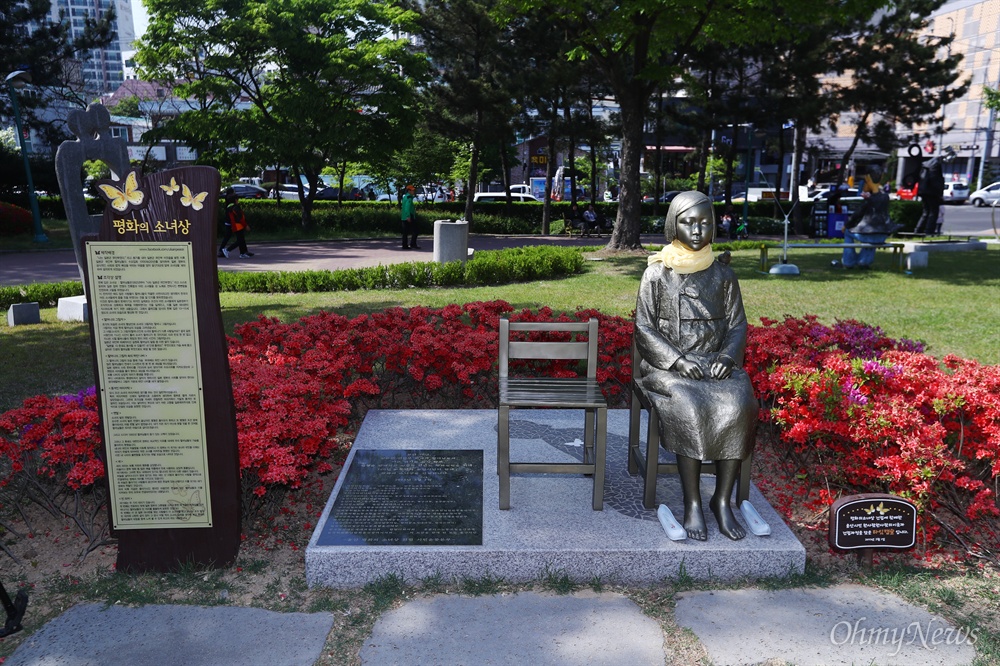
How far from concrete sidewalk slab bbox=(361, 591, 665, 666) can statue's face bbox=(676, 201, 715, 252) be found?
1.95 m

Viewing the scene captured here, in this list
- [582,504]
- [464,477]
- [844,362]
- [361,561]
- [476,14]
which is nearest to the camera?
[361,561]

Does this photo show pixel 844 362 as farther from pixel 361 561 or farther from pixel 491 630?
pixel 361 561

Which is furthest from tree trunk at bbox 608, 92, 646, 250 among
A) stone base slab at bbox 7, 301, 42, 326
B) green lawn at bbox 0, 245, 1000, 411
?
stone base slab at bbox 7, 301, 42, 326

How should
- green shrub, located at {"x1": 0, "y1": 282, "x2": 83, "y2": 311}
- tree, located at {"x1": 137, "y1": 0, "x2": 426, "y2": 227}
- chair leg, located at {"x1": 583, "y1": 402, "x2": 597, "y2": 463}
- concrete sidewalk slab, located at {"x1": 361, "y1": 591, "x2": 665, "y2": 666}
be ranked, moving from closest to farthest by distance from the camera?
concrete sidewalk slab, located at {"x1": 361, "y1": 591, "x2": 665, "y2": 666} < chair leg, located at {"x1": 583, "y1": 402, "x2": 597, "y2": 463} < green shrub, located at {"x1": 0, "y1": 282, "x2": 83, "y2": 311} < tree, located at {"x1": 137, "y1": 0, "x2": 426, "y2": 227}

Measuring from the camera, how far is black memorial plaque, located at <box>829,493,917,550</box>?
3.77 metres


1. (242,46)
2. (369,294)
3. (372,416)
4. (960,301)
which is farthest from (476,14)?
(372,416)

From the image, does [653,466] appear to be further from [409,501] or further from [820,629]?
[409,501]

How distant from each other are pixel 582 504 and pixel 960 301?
32.6 ft

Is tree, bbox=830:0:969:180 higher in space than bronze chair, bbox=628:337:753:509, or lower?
higher

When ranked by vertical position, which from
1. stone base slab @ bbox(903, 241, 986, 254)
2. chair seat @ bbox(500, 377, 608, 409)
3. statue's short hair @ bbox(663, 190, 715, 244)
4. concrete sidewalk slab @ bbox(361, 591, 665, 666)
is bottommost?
concrete sidewalk slab @ bbox(361, 591, 665, 666)

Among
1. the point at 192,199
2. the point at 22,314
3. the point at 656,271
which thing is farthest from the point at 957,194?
the point at 192,199

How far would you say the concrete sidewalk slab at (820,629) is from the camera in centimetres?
321

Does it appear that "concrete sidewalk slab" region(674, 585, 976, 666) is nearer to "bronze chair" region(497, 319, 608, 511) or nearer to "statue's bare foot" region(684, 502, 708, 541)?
"statue's bare foot" region(684, 502, 708, 541)

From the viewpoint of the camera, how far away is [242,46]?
77.7 feet
